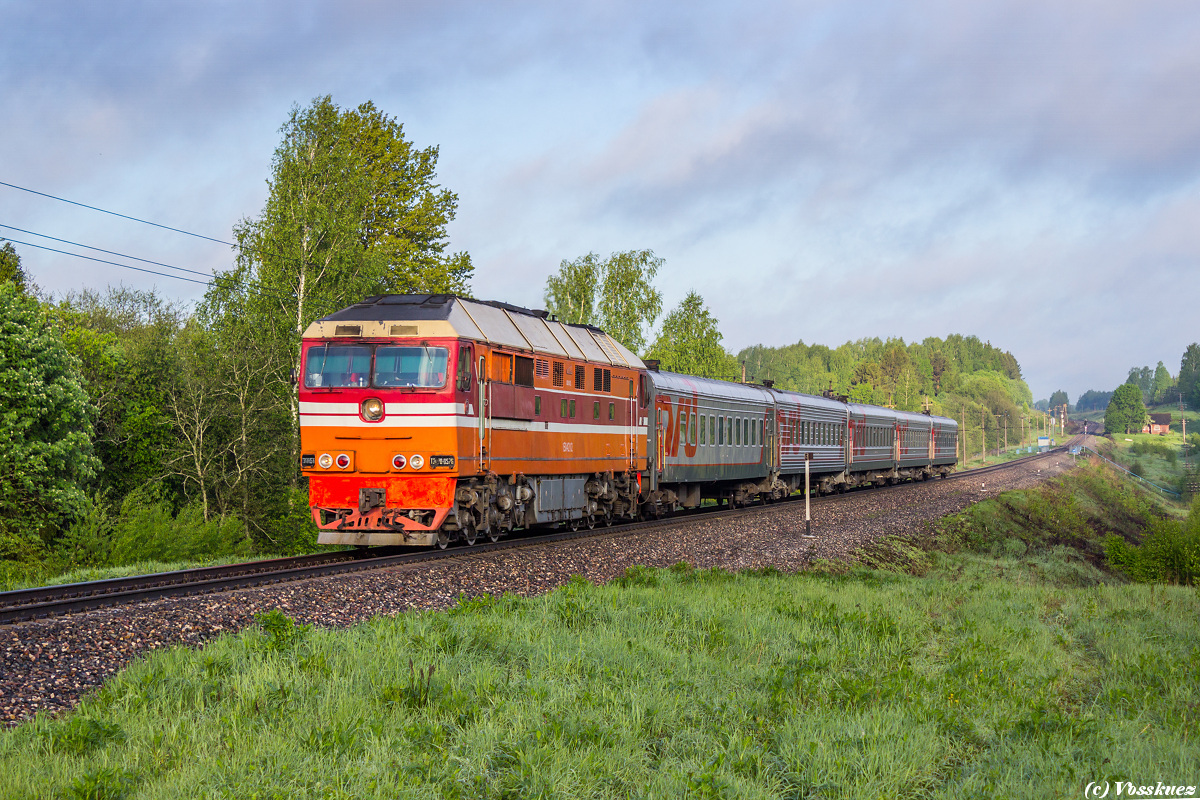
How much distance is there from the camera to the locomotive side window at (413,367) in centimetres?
1566

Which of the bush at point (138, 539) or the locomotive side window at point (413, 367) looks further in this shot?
the bush at point (138, 539)

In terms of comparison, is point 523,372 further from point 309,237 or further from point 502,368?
point 309,237

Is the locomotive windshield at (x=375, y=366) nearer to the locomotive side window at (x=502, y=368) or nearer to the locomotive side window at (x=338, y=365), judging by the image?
the locomotive side window at (x=338, y=365)

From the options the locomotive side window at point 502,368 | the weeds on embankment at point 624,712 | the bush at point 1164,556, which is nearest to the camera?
the weeds on embankment at point 624,712

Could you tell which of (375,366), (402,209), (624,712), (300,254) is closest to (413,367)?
(375,366)

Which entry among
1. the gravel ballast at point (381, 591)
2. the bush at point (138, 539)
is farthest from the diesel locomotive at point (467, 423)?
the bush at point (138, 539)

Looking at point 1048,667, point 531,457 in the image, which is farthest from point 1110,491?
point 1048,667

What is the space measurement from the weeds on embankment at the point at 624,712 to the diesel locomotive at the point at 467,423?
202 inches

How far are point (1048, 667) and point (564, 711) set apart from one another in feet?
18.0

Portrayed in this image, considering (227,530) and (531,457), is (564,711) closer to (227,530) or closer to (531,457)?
(531,457)

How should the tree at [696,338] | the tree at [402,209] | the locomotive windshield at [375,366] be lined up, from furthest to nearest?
the tree at [696,338] < the tree at [402,209] < the locomotive windshield at [375,366]

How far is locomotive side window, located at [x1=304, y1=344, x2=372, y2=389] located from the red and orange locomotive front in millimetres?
18

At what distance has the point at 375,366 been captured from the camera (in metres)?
15.9

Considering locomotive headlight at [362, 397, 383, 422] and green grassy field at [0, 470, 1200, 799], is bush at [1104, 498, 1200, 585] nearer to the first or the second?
green grassy field at [0, 470, 1200, 799]
